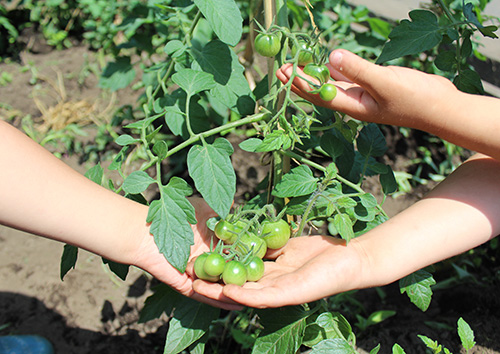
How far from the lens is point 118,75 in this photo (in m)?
1.87

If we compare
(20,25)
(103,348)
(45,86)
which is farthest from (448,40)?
(20,25)

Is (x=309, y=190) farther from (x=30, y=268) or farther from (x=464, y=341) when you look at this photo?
(x=30, y=268)

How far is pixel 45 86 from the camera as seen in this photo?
275 centimetres

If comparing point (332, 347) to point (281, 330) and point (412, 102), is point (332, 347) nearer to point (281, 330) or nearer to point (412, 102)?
point (281, 330)

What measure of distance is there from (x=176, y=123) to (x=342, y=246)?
60cm

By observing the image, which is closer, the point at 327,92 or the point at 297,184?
the point at 327,92

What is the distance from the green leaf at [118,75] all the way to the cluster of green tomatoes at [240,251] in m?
1.04

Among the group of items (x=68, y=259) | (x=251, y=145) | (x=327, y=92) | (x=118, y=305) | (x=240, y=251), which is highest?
(x=327, y=92)

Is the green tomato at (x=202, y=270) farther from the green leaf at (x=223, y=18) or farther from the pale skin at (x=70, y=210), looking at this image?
the green leaf at (x=223, y=18)

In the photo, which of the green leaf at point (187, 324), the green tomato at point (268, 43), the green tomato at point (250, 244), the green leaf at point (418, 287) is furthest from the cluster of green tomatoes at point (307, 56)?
the green leaf at point (187, 324)

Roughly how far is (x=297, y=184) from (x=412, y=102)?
34 centimetres

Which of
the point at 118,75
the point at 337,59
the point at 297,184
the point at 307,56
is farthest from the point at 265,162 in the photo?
the point at 118,75

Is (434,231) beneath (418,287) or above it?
above

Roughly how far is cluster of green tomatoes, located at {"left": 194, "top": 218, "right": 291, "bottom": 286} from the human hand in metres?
0.35
